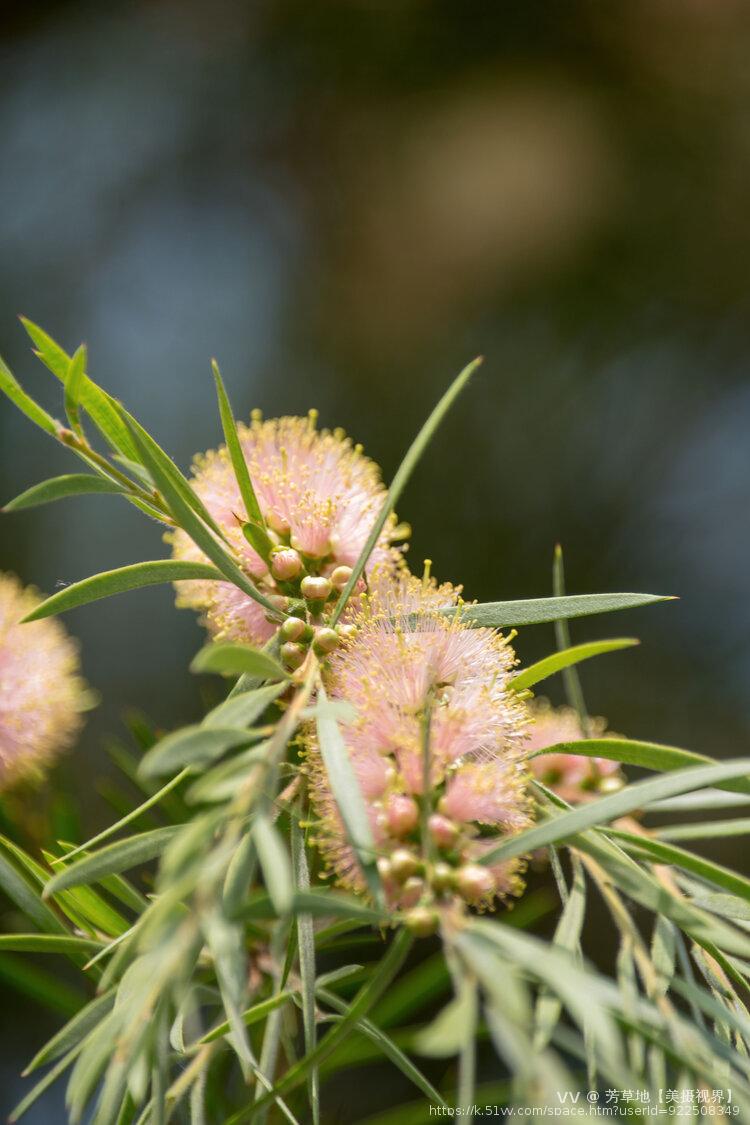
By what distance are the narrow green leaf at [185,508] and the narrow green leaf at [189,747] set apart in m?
0.07

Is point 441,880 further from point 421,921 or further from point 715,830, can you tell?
point 715,830

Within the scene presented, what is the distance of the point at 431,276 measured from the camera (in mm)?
1136

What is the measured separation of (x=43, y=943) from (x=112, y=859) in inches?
2.6

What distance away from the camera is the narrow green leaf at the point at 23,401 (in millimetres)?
257

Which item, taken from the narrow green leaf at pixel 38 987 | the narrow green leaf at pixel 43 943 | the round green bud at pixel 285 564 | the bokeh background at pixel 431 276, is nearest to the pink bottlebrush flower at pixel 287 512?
the round green bud at pixel 285 564

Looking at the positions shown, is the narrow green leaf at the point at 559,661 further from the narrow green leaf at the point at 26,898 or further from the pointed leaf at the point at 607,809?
the narrow green leaf at the point at 26,898

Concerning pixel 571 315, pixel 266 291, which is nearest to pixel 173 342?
pixel 266 291

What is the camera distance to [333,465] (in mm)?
358

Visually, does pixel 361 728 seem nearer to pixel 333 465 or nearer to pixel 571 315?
pixel 333 465

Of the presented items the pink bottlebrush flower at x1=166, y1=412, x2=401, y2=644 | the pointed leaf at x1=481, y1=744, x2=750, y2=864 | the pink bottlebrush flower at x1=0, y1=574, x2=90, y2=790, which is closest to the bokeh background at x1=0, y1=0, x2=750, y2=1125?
the pink bottlebrush flower at x1=0, y1=574, x2=90, y2=790

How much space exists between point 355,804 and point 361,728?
5 cm

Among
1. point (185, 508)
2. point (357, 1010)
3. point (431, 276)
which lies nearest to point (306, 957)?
point (357, 1010)

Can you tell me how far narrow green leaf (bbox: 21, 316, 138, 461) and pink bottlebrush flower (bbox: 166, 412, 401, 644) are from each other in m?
0.05

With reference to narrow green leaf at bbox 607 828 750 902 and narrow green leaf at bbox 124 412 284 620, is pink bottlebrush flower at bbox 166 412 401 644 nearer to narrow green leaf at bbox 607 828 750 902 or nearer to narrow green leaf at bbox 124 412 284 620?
narrow green leaf at bbox 124 412 284 620
